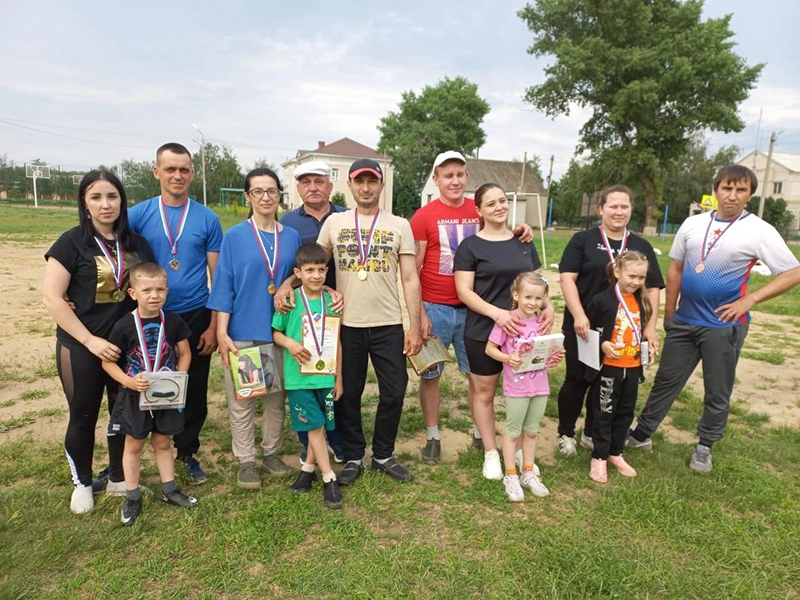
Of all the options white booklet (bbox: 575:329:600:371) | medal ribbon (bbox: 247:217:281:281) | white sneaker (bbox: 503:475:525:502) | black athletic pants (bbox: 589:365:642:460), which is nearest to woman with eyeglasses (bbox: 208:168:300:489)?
medal ribbon (bbox: 247:217:281:281)

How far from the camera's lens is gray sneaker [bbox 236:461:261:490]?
11.3 feet

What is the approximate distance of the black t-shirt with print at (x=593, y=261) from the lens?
3713mm

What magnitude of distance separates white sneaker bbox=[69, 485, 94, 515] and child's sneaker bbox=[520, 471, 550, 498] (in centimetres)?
A: 282

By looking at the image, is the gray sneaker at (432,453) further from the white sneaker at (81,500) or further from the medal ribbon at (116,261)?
the medal ribbon at (116,261)

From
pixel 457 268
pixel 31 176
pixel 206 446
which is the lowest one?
pixel 206 446

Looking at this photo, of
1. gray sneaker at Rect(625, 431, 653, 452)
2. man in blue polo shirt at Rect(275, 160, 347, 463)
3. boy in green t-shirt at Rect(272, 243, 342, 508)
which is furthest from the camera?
gray sneaker at Rect(625, 431, 653, 452)

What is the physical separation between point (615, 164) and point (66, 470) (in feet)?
122

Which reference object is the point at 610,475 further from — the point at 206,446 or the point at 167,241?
the point at 167,241

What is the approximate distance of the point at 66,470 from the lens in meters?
3.60

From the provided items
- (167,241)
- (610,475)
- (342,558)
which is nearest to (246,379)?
(167,241)

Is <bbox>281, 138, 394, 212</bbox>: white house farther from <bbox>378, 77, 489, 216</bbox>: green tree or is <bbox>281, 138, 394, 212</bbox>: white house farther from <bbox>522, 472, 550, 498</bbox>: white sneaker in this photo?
<bbox>522, 472, 550, 498</bbox>: white sneaker

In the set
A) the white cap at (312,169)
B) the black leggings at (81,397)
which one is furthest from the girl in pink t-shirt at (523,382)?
the black leggings at (81,397)

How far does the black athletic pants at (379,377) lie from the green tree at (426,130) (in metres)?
45.7

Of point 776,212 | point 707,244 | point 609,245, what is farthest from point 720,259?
point 776,212
